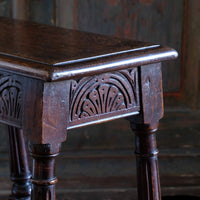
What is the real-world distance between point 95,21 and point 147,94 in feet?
4.09

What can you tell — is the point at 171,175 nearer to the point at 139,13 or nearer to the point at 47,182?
the point at 139,13

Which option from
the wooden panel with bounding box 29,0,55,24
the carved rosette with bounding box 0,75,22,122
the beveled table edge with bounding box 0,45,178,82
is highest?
the wooden panel with bounding box 29,0,55,24

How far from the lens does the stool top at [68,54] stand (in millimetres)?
1143

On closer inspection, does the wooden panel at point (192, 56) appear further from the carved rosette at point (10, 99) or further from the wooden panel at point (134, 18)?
the carved rosette at point (10, 99)

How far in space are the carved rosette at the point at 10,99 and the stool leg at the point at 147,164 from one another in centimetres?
36

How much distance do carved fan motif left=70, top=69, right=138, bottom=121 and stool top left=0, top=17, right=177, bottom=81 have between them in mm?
46

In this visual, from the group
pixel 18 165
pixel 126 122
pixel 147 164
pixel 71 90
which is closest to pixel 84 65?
pixel 71 90

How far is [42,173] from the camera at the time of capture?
1.25 meters

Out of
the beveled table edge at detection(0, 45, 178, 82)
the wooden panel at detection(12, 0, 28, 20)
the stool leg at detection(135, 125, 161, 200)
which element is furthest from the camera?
the wooden panel at detection(12, 0, 28, 20)

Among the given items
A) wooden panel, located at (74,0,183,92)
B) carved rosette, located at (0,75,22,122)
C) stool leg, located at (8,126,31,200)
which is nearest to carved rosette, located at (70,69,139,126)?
carved rosette, located at (0,75,22,122)

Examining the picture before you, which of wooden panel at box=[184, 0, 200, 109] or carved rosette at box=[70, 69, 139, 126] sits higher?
wooden panel at box=[184, 0, 200, 109]

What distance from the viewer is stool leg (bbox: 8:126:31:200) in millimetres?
1882

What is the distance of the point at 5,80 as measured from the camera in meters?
1.28

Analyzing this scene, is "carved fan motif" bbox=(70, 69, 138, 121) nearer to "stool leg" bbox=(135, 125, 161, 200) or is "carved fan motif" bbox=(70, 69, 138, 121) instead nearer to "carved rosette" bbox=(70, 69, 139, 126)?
"carved rosette" bbox=(70, 69, 139, 126)
